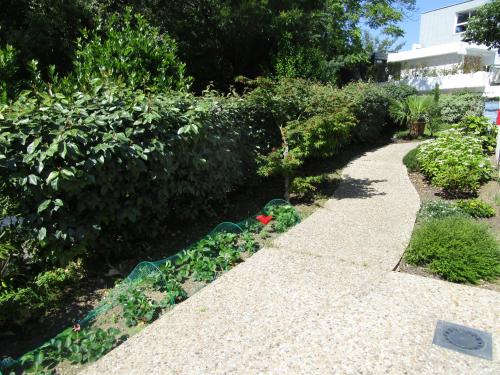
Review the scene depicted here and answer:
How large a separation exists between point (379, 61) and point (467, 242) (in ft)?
87.9

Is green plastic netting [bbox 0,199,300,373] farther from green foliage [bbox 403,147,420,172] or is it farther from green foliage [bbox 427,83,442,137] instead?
green foliage [bbox 427,83,442,137]

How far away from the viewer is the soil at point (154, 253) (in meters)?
3.21

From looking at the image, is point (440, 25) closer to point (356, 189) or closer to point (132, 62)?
point (356, 189)

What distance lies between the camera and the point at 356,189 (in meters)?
7.12

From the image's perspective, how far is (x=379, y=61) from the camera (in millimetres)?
27906

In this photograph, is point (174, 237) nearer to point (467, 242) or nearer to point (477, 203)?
point (467, 242)

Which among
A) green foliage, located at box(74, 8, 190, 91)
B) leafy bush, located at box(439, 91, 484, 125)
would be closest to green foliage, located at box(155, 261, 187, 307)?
green foliage, located at box(74, 8, 190, 91)

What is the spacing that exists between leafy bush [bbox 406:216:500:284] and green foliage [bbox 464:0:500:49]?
1215cm

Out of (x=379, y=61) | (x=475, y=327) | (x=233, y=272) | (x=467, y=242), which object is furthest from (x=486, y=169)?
(x=379, y=61)

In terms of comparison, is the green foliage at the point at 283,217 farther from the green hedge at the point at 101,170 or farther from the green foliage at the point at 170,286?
the green foliage at the point at 170,286

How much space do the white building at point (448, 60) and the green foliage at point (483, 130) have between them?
8160 millimetres

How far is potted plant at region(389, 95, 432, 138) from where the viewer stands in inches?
505

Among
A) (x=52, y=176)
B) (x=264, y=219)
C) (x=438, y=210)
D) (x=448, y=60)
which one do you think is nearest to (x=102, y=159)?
(x=52, y=176)

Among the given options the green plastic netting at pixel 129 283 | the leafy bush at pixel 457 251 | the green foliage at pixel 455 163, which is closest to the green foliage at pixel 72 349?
the green plastic netting at pixel 129 283
